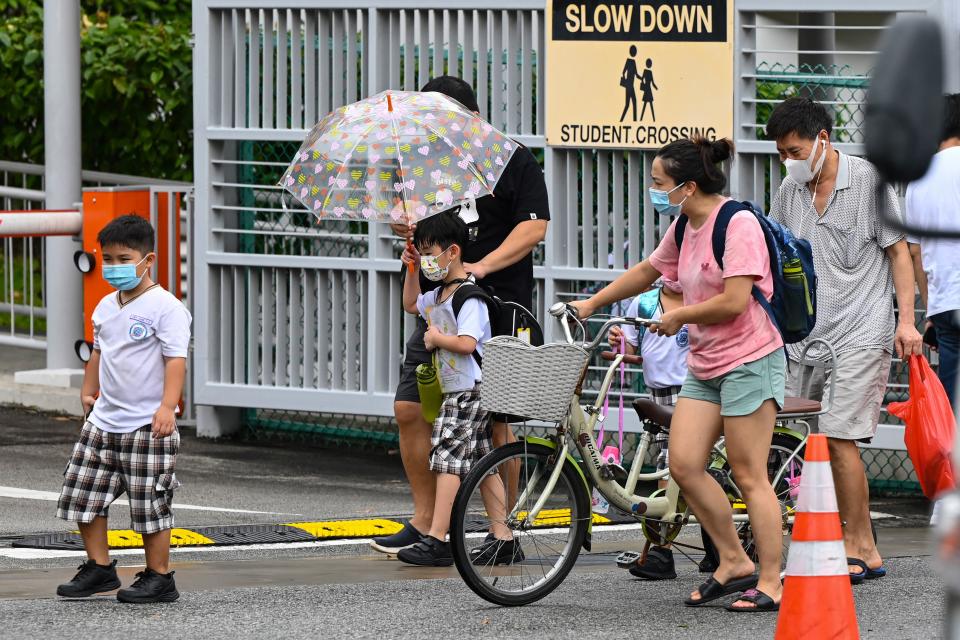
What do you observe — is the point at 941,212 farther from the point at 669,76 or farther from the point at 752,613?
the point at 669,76

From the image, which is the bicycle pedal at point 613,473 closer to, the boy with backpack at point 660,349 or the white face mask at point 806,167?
the boy with backpack at point 660,349

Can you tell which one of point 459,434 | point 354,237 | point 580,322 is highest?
point 354,237

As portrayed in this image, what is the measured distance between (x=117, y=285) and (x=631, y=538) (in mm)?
3005

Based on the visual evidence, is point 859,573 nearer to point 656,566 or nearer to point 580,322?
point 656,566

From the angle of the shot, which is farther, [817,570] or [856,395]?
[856,395]

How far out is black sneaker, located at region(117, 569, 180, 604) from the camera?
636 centimetres

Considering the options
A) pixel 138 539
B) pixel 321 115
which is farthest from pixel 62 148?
pixel 138 539

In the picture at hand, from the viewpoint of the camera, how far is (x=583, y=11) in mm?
9523

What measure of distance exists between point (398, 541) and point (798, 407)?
179cm

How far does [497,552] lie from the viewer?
6.42 meters

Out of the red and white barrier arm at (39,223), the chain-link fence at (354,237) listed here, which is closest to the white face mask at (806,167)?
the chain-link fence at (354,237)

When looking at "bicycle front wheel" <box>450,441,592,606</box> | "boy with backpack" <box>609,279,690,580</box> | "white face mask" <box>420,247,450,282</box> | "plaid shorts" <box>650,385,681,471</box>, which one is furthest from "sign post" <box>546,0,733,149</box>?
"bicycle front wheel" <box>450,441,592,606</box>

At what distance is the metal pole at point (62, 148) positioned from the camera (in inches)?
450

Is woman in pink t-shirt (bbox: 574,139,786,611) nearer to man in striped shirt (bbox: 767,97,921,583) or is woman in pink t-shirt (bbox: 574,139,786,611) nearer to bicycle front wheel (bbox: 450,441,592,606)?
bicycle front wheel (bbox: 450,441,592,606)
